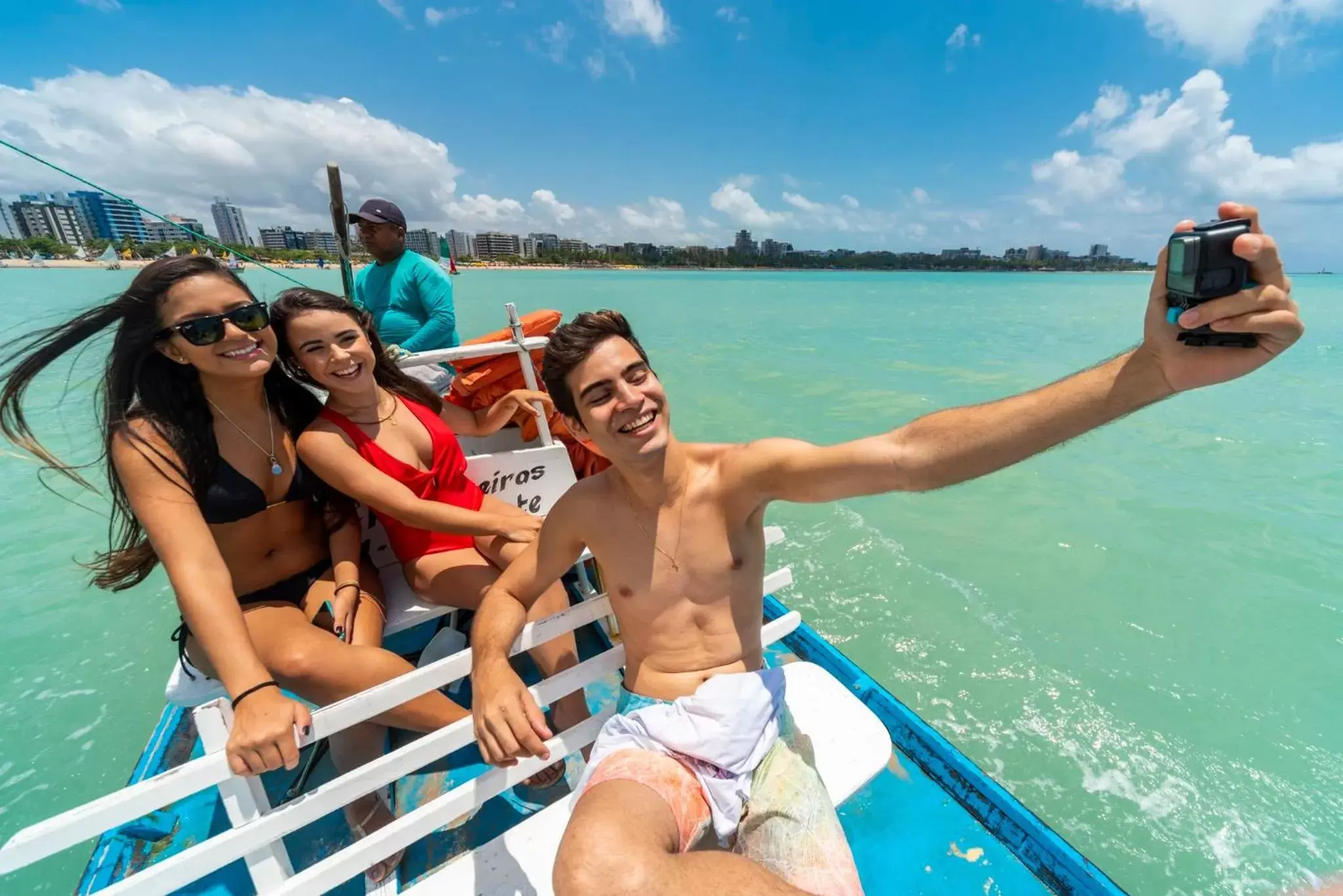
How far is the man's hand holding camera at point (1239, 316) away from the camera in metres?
1.02

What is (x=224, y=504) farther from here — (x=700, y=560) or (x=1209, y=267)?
(x=1209, y=267)

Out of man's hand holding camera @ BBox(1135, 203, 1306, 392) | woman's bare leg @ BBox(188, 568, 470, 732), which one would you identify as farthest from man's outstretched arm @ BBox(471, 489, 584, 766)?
man's hand holding camera @ BBox(1135, 203, 1306, 392)

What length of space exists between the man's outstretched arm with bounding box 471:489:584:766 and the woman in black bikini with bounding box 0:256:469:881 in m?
0.48

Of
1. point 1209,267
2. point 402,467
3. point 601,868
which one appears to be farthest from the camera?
point 402,467

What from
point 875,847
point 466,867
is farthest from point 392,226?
point 875,847

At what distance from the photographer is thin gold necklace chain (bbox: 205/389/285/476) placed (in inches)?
88.0

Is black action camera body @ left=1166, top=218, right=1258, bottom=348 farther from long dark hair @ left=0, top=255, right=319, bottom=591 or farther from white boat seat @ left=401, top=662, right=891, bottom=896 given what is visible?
long dark hair @ left=0, top=255, right=319, bottom=591

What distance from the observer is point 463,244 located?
116 metres

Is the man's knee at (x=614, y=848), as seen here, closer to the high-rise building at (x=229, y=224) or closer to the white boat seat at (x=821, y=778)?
the white boat seat at (x=821, y=778)

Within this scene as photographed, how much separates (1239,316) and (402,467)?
273 cm

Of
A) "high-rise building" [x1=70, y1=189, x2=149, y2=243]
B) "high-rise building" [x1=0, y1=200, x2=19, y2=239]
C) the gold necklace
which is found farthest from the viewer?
"high-rise building" [x1=0, y1=200, x2=19, y2=239]

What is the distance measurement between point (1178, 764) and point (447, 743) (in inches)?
182

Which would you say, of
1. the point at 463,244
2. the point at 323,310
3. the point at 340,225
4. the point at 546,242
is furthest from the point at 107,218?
the point at 323,310

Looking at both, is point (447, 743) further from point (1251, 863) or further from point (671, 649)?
point (1251, 863)
